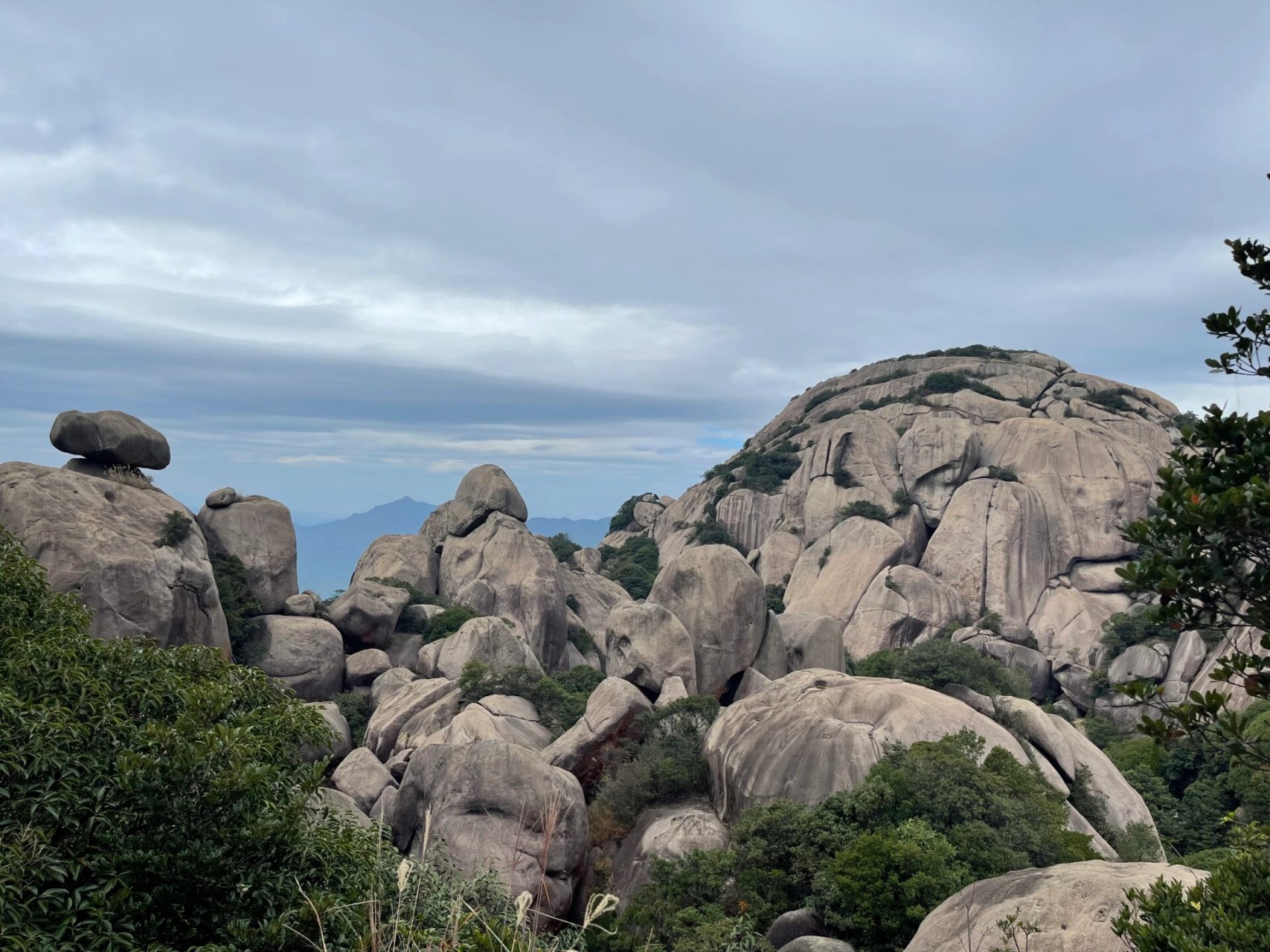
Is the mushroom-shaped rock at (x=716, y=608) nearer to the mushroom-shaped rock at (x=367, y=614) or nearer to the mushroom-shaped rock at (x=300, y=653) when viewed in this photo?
the mushroom-shaped rock at (x=367, y=614)

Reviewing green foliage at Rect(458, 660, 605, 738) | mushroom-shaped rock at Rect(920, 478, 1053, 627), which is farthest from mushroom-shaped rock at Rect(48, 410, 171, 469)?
mushroom-shaped rock at Rect(920, 478, 1053, 627)

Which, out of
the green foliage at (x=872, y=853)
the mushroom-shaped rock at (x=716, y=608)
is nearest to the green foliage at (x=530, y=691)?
the mushroom-shaped rock at (x=716, y=608)

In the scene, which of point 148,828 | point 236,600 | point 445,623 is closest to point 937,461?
point 445,623

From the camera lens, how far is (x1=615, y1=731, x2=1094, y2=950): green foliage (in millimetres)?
14977

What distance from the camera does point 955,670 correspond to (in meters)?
33.2

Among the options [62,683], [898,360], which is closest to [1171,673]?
[62,683]

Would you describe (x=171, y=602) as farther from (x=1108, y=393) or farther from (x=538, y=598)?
(x=1108, y=393)

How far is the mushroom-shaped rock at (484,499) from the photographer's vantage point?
46969 mm

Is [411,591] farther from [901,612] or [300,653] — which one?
[901,612]

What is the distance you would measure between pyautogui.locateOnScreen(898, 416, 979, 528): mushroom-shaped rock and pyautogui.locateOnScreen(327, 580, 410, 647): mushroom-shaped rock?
3755 cm

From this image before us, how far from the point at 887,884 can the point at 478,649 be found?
69.5 ft

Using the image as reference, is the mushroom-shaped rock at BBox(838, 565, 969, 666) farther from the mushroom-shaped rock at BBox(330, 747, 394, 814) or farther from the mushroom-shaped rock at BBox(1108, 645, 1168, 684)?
the mushroom-shaped rock at BBox(330, 747, 394, 814)

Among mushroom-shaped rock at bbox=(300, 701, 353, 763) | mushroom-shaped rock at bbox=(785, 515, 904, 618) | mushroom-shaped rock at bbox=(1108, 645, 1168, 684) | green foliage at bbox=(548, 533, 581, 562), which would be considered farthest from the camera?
green foliage at bbox=(548, 533, 581, 562)

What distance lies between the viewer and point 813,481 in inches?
2564
